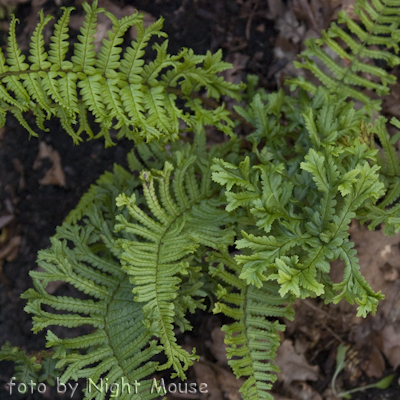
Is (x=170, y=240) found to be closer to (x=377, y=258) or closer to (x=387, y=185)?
(x=387, y=185)

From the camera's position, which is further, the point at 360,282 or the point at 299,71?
the point at 299,71

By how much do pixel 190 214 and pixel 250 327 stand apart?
0.82 meters

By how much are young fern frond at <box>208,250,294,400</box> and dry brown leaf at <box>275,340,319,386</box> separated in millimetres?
764

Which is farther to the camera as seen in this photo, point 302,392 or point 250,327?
point 302,392

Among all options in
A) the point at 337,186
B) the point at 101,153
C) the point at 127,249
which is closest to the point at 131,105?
the point at 127,249

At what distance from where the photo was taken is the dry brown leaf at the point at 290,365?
3.19 metres

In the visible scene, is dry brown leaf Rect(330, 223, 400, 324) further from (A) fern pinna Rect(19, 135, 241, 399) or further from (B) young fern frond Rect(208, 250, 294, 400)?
(A) fern pinna Rect(19, 135, 241, 399)

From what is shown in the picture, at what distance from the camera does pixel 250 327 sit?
250 centimetres

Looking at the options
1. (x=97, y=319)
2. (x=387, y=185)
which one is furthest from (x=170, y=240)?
(x=387, y=185)

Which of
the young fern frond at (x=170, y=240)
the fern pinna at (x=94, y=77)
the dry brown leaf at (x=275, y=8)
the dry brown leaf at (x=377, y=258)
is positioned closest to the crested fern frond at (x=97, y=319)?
the young fern frond at (x=170, y=240)

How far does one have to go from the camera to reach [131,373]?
89.2 inches

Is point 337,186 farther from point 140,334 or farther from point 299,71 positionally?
point 299,71

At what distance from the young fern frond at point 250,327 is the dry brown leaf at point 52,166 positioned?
73.2 inches

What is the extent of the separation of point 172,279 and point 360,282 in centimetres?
100
